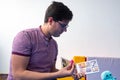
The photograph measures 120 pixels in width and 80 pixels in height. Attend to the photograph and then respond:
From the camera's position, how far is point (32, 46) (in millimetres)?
1281

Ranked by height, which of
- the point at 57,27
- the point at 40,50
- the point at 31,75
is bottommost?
the point at 31,75

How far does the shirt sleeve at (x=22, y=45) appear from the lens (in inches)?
48.2

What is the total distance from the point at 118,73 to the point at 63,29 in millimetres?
1819

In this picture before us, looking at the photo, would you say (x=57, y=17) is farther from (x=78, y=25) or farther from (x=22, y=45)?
(x=78, y=25)

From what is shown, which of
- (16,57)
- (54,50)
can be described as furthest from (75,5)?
(16,57)

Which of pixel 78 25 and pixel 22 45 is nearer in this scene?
pixel 22 45

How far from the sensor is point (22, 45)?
1232 mm

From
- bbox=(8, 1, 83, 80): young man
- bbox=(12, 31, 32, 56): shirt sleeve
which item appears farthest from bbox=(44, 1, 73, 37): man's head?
bbox=(12, 31, 32, 56): shirt sleeve

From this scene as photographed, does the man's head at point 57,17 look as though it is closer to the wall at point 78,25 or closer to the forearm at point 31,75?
the forearm at point 31,75

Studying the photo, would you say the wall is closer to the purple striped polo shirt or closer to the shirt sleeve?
the purple striped polo shirt

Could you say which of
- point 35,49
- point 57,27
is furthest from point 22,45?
point 57,27

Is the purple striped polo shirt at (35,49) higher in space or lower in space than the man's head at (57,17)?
lower

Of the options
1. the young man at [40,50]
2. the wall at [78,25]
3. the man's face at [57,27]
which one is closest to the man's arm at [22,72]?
the young man at [40,50]

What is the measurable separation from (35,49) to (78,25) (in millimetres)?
1907
